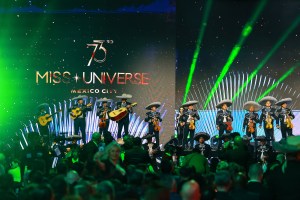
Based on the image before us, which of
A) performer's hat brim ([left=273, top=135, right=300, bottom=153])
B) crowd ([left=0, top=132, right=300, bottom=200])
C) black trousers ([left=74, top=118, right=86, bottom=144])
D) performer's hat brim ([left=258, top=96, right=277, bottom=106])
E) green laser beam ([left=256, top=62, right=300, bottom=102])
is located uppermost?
green laser beam ([left=256, top=62, right=300, bottom=102])

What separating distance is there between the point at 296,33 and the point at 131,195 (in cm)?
1985

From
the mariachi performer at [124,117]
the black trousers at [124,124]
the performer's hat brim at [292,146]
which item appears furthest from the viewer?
the black trousers at [124,124]

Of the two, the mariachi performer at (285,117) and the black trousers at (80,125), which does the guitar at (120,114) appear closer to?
the black trousers at (80,125)

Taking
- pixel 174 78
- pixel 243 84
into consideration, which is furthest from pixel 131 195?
pixel 243 84

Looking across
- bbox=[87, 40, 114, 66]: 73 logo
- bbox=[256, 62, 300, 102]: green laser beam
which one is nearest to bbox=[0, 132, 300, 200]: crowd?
bbox=[87, 40, 114, 66]: 73 logo

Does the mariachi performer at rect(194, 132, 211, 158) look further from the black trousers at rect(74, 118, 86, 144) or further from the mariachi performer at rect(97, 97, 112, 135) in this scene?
the black trousers at rect(74, 118, 86, 144)

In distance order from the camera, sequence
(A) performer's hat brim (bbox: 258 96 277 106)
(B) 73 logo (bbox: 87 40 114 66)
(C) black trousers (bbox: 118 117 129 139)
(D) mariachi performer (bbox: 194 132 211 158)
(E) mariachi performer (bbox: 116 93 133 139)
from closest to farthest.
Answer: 1. (D) mariachi performer (bbox: 194 132 211 158)
2. (E) mariachi performer (bbox: 116 93 133 139)
3. (C) black trousers (bbox: 118 117 129 139)
4. (A) performer's hat brim (bbox: 258 96 277 106)
5. (B) 73 logo (bbox: 87 40 114 66)

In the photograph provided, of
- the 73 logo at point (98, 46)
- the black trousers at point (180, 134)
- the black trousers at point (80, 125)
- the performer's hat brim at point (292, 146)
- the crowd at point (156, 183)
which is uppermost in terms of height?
the 73 logo at point (98, 46)

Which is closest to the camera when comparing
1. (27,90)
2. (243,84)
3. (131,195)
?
(131,195)

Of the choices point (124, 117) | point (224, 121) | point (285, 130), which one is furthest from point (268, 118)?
point (124, 117)

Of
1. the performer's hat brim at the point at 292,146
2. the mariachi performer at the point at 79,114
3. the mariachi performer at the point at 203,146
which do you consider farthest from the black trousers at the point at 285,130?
the performer's hat brim at the point at 292,146

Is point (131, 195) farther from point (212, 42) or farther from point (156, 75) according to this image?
point (212, 42)

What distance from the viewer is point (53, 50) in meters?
23.9

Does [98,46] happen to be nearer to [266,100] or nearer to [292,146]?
[266,100]
